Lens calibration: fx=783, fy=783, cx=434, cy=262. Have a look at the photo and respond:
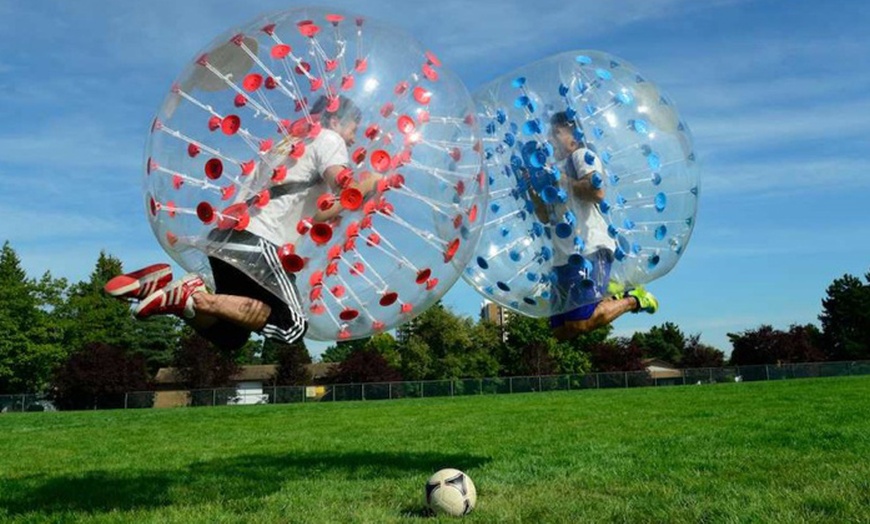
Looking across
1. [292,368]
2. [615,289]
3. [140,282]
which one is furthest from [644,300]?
[292,368]

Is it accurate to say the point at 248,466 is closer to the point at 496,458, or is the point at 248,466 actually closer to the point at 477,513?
the point at 496,458

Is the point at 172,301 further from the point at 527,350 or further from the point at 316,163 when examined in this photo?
the point at 527,350

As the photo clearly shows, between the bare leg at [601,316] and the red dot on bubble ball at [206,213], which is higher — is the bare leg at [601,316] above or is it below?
below

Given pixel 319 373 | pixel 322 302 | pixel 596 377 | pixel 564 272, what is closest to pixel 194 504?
pixel 322 302

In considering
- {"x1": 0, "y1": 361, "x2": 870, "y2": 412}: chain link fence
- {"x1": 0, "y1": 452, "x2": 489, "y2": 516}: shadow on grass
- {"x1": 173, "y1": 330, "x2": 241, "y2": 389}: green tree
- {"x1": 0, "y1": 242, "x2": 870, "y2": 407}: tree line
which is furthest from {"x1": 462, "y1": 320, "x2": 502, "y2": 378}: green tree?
{"x1": 0, "y1": 452, "x2": 489, "y2": 516}: shadow on grass

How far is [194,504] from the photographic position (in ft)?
21.9

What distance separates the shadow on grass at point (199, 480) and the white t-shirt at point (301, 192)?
118 inches

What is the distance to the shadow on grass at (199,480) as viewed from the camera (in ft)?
23.1

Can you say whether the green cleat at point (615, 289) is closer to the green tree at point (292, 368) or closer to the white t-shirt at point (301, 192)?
the white t-shirt at point (301, 192)

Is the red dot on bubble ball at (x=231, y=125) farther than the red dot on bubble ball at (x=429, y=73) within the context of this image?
No

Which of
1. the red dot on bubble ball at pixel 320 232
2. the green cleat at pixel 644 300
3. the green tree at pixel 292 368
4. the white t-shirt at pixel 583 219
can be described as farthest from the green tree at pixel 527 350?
the red dot on bubble ball at pixel 320 232

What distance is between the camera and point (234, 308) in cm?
510

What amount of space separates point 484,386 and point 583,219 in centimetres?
4191

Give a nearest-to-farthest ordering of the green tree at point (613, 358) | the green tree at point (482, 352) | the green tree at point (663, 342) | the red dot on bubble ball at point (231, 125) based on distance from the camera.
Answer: the red dot on bubble ball at point (231, 125) < the green tree at point (482, 352) < the green tree at point (613, 358) < the green tree at point (663, 342)
